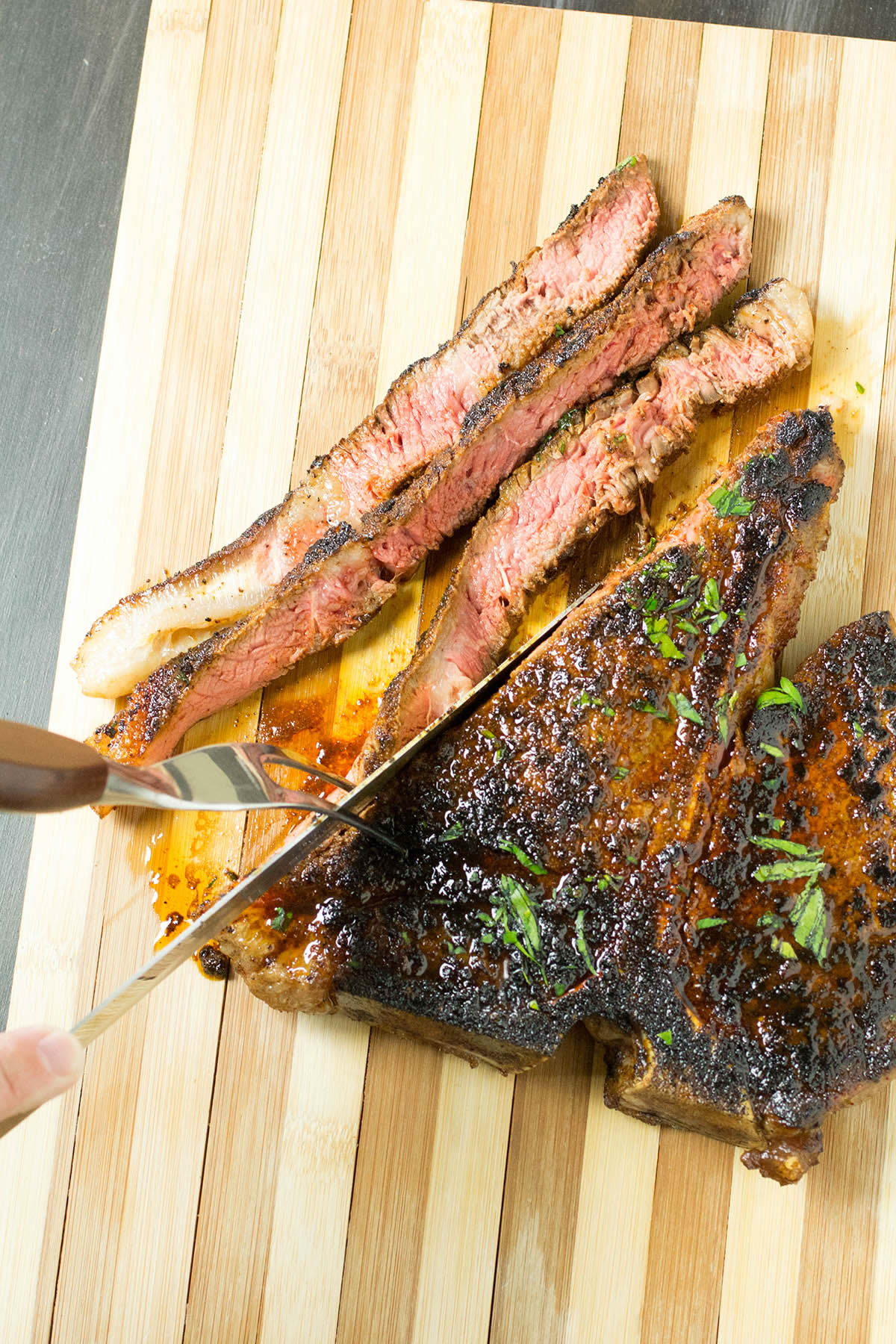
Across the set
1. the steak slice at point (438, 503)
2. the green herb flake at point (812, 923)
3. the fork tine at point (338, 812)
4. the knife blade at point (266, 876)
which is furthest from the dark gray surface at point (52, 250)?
the green herb flake at point (812, 923)

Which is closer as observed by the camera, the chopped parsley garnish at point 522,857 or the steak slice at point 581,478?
the chopped parsley garnish at point 522,857

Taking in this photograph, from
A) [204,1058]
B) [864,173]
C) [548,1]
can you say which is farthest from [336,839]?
[548,1]

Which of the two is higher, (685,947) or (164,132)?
(164,132)

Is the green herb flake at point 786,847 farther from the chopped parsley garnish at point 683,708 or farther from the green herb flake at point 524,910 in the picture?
the green herb flake at point 524,910

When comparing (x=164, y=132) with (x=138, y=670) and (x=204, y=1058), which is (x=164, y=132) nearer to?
(x=138, y=670)

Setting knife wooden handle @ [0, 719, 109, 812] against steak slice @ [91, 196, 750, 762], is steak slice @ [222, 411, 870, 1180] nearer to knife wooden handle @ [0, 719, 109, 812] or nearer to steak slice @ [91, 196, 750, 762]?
steak slice @ [91, 196, 750, 762]
